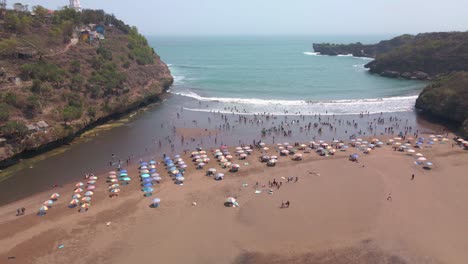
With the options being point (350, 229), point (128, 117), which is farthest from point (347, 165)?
point (128, 117)

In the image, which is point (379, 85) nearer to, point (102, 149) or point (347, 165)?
point (347, 165)

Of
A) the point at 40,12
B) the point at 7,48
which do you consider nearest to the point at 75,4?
the point at 40,12

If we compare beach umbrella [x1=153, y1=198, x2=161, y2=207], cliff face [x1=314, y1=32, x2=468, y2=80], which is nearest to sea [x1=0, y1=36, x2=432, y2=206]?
cliff face [x1=314, y1=32, x2=468, y2=80]

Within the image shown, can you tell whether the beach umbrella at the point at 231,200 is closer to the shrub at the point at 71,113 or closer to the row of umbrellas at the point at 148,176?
the row of umbrellas at the point at 148,176

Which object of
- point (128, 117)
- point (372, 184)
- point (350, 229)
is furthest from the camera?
point (128, 117)

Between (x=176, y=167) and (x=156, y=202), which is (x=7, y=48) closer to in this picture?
(x=176, y=167)
